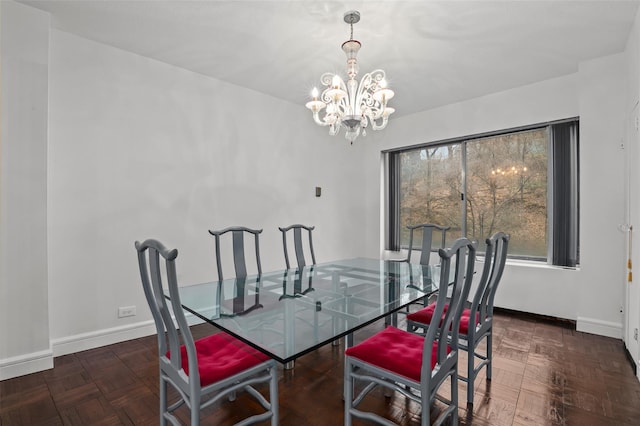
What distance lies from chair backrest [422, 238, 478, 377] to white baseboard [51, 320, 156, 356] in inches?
105

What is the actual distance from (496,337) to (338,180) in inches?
113

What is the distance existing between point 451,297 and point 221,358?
1.17m

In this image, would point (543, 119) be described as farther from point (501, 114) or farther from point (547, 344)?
point (547, 344)

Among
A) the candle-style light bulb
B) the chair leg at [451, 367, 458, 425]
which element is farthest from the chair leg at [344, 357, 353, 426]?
the candle-style light bulb

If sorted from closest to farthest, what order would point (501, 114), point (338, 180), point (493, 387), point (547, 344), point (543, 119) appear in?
point (493, 387)
point (547, 344)
point (543, 119)
point (501, 114)
point (338, 180)

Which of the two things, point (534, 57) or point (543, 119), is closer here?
point (534, 57)

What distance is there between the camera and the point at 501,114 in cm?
370

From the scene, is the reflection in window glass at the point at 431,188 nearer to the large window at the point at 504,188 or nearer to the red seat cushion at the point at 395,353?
the large window at the point at 504,188

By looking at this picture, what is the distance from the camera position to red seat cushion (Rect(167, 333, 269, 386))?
1.41 m

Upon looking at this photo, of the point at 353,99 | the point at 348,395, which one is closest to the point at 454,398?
the point at 348,395

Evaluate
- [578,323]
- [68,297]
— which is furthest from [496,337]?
[68,297]

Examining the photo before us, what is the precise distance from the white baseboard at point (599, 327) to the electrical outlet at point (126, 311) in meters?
4.33

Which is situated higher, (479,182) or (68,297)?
(479,182)

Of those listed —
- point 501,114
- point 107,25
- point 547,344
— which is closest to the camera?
point 107,25
